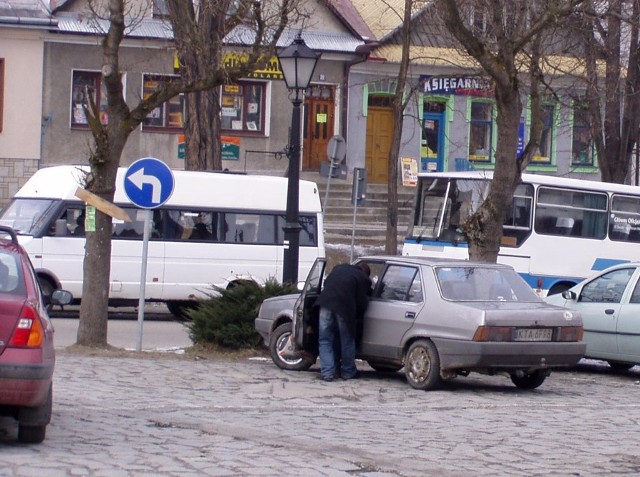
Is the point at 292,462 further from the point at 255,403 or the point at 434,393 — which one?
the point at 434,393

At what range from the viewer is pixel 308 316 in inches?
552

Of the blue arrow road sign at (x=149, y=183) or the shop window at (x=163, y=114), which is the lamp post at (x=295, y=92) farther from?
the shop window at (x=163, y=114)

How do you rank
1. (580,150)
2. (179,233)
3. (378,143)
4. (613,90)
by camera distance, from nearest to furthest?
(179,233)
(613,90)
(378,143)
(580,150)

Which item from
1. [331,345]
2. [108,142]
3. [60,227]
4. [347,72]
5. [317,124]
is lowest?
[331,345]

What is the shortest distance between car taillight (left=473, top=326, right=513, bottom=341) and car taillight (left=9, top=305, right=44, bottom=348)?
5702mm

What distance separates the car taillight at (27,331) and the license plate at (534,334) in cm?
616

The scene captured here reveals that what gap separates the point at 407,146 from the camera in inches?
1513

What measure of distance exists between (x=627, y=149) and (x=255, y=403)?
19.3 meters

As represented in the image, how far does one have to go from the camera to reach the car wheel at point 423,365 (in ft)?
42.4

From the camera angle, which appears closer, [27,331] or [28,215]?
[27,331]

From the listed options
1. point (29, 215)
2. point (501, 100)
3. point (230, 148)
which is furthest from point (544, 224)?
point (230, 148)

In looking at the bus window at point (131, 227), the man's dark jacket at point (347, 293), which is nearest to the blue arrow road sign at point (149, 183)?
the man's dark jacket at point (347, 293)

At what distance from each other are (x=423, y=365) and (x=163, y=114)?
23647mm

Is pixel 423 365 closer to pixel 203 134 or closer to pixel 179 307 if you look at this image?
pixel 179 307
